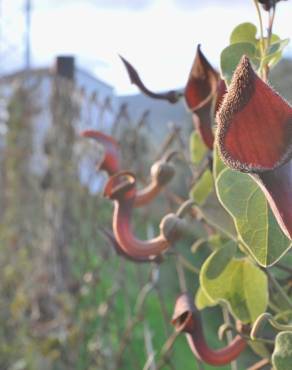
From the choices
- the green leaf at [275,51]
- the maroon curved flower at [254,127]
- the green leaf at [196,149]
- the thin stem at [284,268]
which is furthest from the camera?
the green leaf at [196,149]

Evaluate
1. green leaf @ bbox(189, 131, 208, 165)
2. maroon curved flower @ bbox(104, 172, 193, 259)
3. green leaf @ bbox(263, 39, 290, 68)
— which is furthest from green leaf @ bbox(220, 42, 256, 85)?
green leaf @ bbox(189, 131, 208, 165)

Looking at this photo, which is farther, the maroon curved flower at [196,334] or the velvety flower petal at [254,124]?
the maroon curved flower at [196,334]

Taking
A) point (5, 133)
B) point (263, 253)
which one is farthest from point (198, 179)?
point (5, 133)

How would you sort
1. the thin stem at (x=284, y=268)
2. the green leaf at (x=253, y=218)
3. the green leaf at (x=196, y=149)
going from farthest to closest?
the green leaf at (x=196, y=149), the thin stem at (x=284, y=268), the green leaf at (x=253, y=218)

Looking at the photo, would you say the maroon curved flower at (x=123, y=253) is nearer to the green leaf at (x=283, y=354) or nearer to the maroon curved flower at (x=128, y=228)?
the maroon curved flower at (x=128, y=228)

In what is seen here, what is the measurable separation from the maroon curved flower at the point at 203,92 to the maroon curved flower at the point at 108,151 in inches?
4.2

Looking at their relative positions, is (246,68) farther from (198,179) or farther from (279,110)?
(198,179)

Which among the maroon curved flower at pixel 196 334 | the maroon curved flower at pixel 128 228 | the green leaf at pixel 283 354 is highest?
the maroon curved flower at pixel 128 228

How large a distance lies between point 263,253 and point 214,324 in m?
3.28

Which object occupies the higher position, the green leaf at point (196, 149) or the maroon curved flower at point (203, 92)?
the maroon curved flower at point (203, 92)

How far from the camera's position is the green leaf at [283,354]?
54cm

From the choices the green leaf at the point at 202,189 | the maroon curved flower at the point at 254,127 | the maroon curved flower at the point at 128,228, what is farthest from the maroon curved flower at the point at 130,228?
the maroon curved flower at the point at 254,127

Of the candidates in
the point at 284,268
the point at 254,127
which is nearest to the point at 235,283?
the point at 284,268

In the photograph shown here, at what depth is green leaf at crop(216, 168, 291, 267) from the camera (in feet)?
1.68
